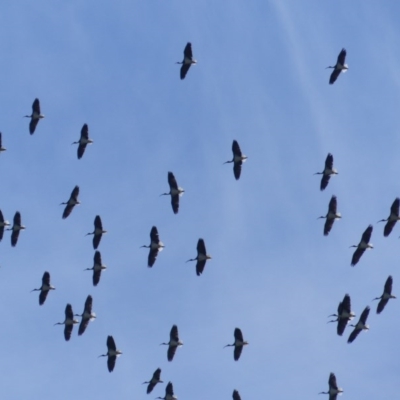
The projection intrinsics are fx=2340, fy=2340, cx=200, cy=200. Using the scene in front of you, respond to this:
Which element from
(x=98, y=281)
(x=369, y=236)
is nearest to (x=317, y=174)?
(x=369, y=236)

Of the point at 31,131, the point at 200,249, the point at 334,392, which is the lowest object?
the point at 334,392

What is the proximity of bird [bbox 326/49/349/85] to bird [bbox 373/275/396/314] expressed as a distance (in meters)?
14.0

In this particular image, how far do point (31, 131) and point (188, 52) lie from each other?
12757mm

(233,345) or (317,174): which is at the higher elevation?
(317,174)

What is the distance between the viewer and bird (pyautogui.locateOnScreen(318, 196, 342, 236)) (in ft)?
519

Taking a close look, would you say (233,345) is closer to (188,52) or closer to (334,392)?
(334,392)

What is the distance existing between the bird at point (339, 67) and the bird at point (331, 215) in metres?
8.08

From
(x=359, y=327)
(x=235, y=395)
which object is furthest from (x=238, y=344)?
(x=359, y=327)

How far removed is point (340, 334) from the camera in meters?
157

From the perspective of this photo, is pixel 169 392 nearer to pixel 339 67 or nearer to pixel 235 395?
pixel 235 395

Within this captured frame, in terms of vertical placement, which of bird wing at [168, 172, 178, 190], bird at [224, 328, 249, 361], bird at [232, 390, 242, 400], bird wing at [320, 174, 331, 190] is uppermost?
bird wing at [168, 172, 178, 190]

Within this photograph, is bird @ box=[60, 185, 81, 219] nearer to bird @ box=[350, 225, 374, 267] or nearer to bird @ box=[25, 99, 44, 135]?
bird @ box=[25, 99, 44, 135]

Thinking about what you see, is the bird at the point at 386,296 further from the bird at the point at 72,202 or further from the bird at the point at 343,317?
the bird at the point at 72,202

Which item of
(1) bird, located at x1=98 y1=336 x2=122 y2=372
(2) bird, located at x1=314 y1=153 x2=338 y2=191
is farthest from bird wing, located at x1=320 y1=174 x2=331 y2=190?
(1) bird, located at x1=98 y1=336 x2=122 y2=372
